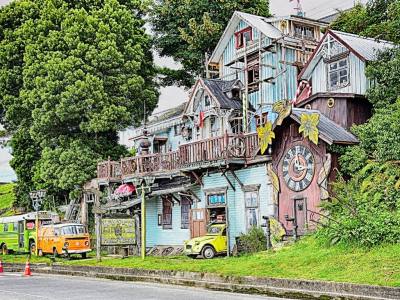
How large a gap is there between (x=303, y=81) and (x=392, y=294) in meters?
17.8

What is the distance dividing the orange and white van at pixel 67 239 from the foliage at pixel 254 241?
10020mm

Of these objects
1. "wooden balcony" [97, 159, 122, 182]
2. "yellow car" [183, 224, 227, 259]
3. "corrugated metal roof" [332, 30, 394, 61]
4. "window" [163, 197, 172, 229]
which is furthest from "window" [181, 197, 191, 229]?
"corrugated metal roof" [332, 30, 394, 61]

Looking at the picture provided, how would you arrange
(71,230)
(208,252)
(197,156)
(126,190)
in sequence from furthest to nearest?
(126,190) < (71,230) < (197,156) < (208,252)

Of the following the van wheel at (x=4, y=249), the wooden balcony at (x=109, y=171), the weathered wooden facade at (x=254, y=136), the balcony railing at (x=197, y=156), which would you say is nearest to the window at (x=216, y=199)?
the weathered wooden facade at (x=254, y=136)

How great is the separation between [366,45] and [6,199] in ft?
142

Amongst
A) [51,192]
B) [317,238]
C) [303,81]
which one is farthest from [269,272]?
[51,192]

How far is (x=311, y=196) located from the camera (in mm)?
25359

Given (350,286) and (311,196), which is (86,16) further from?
(350,286)

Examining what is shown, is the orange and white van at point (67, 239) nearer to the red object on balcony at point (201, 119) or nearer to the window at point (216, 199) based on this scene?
the window at point (216, 199)

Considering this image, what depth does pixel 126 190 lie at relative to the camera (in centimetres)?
3516

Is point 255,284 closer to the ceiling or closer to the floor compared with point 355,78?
closer to the floor

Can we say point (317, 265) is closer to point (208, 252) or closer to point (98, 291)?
point (98, 291)

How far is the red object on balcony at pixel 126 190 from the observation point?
35.2 meters

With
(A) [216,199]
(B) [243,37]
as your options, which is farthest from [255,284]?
(B) [243,37]
